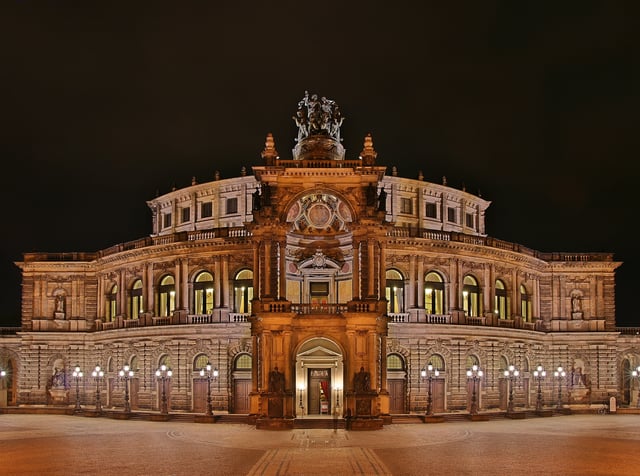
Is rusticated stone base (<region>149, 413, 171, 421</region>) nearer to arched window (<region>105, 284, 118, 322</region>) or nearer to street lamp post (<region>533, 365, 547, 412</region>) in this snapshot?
arched window (<region>105, 284, 118, 322</region>)

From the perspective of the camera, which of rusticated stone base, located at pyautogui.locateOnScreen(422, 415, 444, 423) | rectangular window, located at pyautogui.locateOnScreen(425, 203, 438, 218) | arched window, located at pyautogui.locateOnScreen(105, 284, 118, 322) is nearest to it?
rusticated stone base, located at pyautogui.locateOnScreen(422, 415, 444, 423)

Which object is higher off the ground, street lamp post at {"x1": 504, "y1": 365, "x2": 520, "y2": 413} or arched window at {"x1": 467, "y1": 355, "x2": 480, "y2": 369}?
arched window at {"x1": 467, "y1": 355, "x2": 480, "y2": 369}

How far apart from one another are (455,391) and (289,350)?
18350 mm

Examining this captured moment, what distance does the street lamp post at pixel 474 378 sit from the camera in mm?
67000

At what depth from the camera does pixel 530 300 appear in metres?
80.9

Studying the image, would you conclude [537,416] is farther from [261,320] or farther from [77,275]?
[77,275]

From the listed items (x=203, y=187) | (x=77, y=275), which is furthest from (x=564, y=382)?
(x=77, y=275)

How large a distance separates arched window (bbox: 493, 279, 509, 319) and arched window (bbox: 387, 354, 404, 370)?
1149 centimetres

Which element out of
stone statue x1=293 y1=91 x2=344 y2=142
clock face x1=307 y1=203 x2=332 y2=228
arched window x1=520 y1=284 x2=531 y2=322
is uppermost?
stone statue x1=293 y1=91 x2=344 y2=142

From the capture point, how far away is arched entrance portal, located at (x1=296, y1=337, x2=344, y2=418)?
6319 centimetres

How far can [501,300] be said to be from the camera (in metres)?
77.6

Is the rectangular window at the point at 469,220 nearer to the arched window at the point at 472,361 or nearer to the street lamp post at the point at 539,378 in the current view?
the street lamp post at the point at 539,378

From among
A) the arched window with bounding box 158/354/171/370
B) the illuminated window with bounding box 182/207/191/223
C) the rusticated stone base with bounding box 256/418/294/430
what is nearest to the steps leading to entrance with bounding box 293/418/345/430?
the rusticated stone base with bounding box 256/418/294/430

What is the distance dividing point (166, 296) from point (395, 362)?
2100 centimetres
